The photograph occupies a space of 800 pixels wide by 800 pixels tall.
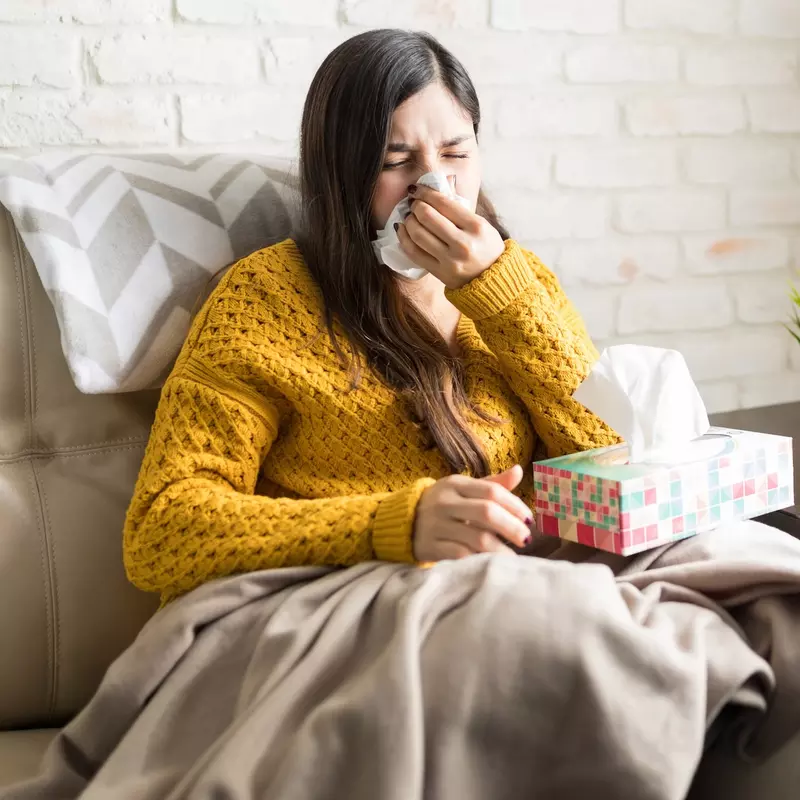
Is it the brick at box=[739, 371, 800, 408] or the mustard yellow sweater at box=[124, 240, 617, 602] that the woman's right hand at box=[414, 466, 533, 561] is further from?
the brick at box=[739, 371, 800, 408]

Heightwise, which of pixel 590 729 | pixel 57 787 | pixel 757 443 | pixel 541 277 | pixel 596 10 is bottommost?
pixel 57 787

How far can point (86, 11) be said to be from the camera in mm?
1312

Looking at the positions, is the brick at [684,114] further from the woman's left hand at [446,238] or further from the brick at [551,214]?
the woman's left hand at [446,238]

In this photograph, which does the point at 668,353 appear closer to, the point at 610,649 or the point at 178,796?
the point at 610,649

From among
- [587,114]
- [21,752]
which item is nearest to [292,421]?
[21,752]

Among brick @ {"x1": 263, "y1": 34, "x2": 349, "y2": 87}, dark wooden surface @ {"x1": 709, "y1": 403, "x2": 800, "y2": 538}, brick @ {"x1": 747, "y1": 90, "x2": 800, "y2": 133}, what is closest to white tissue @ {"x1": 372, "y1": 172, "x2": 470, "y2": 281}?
brick @ {"x1": 263, "y1": 34, "x2": 349, "y2": 87}

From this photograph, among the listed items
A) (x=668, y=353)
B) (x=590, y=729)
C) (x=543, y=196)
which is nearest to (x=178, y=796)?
(x=590, y=729)

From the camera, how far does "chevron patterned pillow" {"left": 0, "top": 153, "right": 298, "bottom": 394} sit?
3.66ft

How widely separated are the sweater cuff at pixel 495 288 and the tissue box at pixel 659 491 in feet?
0.69

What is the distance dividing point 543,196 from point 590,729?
1086 millimetres

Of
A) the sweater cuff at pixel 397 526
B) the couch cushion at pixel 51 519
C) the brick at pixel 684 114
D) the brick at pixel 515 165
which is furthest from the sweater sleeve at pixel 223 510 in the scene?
the brick at pixel 684 114

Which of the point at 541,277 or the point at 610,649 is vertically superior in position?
the point at 541,277

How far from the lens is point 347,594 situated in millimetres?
870

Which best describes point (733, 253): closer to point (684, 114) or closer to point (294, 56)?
point (684, 114)
